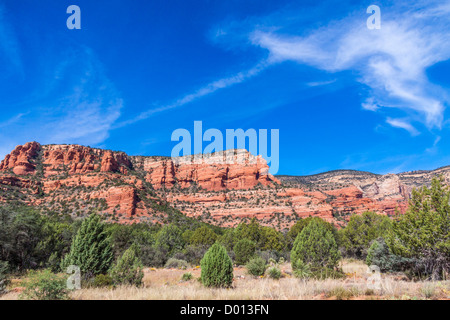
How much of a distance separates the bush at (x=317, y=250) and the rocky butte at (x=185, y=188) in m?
50.8

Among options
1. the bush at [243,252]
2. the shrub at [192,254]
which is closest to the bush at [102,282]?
the bush at [243,252]

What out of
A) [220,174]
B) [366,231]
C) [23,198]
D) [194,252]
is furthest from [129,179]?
[366,231]

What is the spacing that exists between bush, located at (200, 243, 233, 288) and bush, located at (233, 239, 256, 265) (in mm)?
18746

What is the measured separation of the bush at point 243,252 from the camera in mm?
28219

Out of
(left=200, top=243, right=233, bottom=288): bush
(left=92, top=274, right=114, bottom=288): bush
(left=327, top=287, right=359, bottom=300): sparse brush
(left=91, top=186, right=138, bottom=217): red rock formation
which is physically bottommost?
(left=92, top=274, right=114, bottom=288): bush

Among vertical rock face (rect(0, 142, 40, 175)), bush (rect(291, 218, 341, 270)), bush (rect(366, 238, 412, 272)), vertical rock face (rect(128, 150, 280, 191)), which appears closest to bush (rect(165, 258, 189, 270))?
bush (rect(291, 218, 341, 270))

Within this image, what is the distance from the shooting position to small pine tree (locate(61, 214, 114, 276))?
12648 millimetres

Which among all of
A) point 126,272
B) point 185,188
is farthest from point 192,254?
point 185,188

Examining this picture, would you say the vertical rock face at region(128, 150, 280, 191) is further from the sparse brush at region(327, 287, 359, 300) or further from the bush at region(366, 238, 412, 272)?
the sparse brush at region(327, 287, 359, 300)
